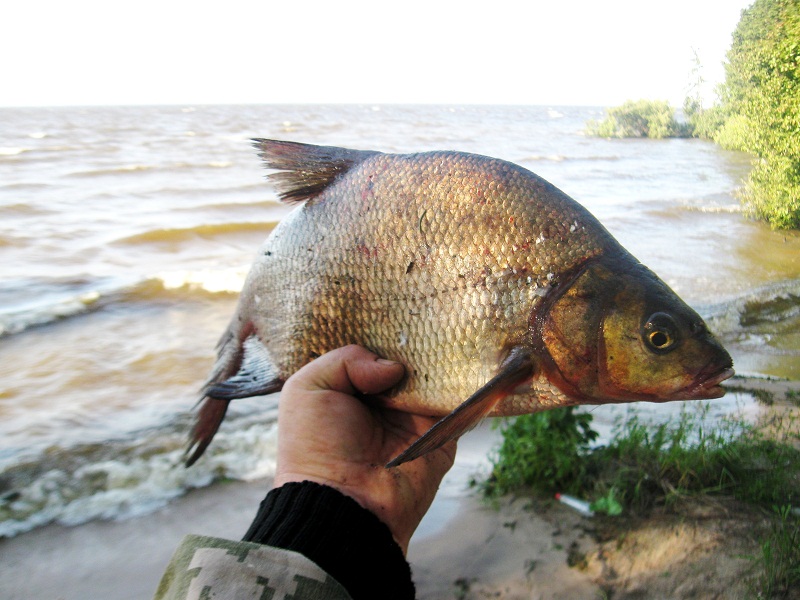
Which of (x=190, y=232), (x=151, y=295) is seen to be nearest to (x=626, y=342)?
(x=151, y=295)

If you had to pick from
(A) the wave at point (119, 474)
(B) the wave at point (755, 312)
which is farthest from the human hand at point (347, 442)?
(B) the wave at point (755, 312)

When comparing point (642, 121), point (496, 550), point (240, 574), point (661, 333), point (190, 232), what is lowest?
point (496, 550)

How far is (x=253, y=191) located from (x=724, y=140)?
98.4 feet

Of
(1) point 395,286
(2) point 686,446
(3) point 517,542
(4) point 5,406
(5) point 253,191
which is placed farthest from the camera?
(5) point 253,191

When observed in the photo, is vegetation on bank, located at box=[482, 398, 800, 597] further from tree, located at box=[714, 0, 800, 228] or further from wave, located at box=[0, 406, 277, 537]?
tree, located at box=[714, 0, 800, 228]

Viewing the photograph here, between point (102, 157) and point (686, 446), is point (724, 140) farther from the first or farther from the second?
point (686, 446)

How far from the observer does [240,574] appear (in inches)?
54.3

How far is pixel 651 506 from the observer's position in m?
3.51

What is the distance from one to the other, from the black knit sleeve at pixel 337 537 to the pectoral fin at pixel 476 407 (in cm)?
35

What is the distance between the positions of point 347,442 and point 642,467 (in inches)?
95.6

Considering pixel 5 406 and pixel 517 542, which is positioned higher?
pixel 517 542

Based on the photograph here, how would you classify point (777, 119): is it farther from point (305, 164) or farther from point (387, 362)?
point (387, 362)

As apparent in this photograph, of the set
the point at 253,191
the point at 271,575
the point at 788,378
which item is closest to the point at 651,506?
the point at 271,575

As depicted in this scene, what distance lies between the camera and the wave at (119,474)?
436 cm
